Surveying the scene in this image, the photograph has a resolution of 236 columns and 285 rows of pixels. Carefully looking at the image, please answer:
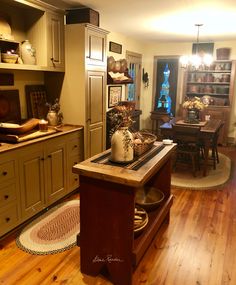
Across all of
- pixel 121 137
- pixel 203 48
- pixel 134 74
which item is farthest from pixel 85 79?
pixel 203 48

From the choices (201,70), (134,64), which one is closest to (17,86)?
(134,64)

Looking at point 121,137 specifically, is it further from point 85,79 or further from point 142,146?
point 85,79

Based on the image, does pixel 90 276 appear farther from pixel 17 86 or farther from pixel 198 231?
pixel 17 86

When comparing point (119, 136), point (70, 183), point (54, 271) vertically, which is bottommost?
point (54, 271)

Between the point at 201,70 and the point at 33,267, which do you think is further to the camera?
the point at 201,70

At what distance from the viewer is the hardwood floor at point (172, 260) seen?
210 cm

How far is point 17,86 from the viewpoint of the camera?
3248 millimetres

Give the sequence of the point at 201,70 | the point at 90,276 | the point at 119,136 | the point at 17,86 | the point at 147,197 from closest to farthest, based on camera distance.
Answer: the point at 119,136 < the point at 90,276 < the point at 147,197 < the point at 17,86 < the point at 201,70

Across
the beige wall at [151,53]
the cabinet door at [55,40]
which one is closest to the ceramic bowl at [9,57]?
the cabinet door at [55,40]

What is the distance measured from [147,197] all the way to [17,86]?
6.77 ft

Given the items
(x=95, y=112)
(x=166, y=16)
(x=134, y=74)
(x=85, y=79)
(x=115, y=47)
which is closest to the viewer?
(x=85, y=79)

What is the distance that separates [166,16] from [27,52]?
7.06 feet

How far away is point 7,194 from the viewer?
8.13 ft

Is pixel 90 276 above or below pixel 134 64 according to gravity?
below
